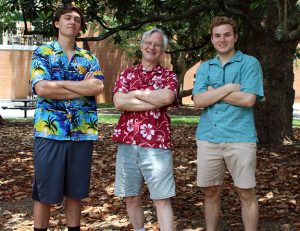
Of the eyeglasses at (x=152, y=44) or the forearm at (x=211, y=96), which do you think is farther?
the eyeglasses at (x=152, y=44)

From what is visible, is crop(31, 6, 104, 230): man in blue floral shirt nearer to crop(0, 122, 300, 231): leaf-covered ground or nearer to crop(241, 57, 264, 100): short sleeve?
crop(241, 57, 264, 100): short sleeve

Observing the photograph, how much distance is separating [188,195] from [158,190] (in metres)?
2.18

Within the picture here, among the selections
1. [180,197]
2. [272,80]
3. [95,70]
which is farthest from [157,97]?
[272,80]

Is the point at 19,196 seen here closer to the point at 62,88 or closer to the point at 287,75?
the point at 62,88

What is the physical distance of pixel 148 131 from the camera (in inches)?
163

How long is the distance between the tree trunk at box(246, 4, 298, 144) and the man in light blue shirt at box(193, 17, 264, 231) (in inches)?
196

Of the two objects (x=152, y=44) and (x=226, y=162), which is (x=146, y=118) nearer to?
(x=152, y=44)

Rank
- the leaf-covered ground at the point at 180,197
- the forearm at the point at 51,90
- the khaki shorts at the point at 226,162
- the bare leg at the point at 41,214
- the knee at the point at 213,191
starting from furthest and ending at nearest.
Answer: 1. the leaf-covered ground at the point at 180,197
2. the knee at the point at 213,191
3. the bare leg at the point at 41,214
4. the khaki shorts at the point at 226,162
5. the forearm at the point at 51,90

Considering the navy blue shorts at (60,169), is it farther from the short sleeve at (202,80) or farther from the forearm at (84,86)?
the short sleeve at (202,80)

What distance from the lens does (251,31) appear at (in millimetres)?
9070

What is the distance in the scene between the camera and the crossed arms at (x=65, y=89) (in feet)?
13.1

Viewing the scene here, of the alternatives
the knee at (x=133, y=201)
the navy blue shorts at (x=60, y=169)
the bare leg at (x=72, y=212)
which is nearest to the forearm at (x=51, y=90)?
the navy blue shorts at (x=60, y=169)

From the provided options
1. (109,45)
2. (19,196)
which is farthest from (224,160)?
(109,45)

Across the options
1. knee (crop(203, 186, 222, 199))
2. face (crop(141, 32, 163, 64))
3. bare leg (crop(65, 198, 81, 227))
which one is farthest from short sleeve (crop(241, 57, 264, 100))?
bare leg (crop(65, 198, 81, 227))
